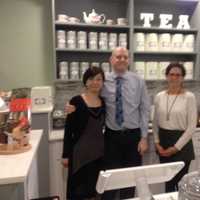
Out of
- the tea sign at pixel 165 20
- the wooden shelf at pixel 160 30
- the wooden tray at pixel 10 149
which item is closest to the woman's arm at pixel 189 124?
the wooden shelf at pixel 160 30

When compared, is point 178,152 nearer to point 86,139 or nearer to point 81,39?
point 86,139

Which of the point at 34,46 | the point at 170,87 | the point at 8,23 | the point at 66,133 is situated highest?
the point at 8,23

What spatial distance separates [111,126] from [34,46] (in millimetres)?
1334

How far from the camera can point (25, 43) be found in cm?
290

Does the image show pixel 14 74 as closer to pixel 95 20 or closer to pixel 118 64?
pixel 95 20

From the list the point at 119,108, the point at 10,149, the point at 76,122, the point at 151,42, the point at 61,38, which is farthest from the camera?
the point at 151,42

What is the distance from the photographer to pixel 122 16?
3.07m

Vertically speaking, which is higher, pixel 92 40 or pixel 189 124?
pixel 92 40

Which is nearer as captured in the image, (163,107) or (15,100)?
(15,100)

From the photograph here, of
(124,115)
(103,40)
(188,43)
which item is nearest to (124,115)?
(124,115)

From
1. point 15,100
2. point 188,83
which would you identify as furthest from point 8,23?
point 188,83

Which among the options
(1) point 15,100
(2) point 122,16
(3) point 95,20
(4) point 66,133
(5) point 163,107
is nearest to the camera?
(1) point 15,100

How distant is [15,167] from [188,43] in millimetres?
2494

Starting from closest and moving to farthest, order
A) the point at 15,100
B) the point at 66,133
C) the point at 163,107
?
the point at 15,100 < the point at 66,133 < the point at 163,107
